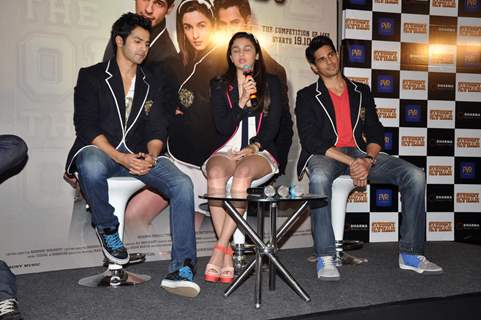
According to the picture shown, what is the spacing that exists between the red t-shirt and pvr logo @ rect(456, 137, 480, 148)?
4.05 feet

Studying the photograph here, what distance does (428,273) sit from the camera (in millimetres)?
2654

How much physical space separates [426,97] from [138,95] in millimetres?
2236

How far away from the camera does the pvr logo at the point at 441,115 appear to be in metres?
3.79

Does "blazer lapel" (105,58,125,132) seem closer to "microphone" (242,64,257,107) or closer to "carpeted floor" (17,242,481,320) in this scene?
"microphone" (242,64,257,107)

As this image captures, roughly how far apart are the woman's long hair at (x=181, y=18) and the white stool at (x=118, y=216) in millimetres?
1044

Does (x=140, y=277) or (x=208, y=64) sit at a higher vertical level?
(x=208, y=64)

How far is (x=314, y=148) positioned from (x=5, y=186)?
1.70 m

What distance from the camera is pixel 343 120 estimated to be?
3078mm

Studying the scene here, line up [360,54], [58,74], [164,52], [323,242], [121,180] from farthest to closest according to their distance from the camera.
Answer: [360,54] < [164,52] < [58,74] < [323,242] < [121,180]

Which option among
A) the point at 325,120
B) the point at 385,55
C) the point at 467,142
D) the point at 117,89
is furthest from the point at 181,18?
the point at 467,142

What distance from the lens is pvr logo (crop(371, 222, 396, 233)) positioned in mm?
3694

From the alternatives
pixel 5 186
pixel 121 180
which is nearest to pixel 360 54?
pixel 121 180

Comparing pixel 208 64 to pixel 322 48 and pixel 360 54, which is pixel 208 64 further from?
pixel 360 54

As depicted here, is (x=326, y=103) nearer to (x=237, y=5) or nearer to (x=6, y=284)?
(x=237, y=5)
